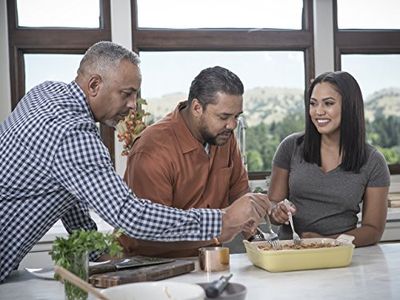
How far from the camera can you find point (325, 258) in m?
1.94

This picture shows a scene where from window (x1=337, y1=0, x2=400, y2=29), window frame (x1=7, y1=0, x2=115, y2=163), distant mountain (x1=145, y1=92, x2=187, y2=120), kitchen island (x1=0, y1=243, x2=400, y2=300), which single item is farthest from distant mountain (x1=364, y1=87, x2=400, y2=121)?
kitchen island (x1=0, y1=243, x2=400, y2=300)

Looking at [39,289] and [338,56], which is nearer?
[39,289]

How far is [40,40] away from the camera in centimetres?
389

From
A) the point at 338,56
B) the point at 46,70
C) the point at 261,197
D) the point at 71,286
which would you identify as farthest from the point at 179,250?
the point at 338,56

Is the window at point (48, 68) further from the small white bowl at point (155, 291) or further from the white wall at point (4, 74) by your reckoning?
the small white bowl at point (155, 291)

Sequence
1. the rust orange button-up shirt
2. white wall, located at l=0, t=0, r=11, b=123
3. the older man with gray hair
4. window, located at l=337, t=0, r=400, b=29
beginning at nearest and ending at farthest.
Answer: the older man with gray hair
the rust orange button-up shirt
white wall, located at l=0, t=0, r=11, b=123
window, located at l=337, t=0, r=400, b=29

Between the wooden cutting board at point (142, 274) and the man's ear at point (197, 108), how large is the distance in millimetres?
652

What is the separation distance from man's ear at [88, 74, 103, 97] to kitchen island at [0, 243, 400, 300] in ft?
1.87

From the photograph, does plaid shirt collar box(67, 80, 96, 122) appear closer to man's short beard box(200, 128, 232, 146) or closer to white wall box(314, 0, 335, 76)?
man's short beard box(200, 128, 232, 146)

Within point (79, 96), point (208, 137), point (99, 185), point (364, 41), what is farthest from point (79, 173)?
point (364, 41)

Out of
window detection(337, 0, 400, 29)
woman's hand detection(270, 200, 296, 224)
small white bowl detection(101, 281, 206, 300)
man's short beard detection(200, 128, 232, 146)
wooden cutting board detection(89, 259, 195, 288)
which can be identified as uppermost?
window detection(337, 0, 400, 29)

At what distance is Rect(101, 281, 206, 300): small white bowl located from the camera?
4.50ft

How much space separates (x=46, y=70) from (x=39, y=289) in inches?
93.5

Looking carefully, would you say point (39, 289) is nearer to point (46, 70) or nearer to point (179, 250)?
point (179, 250)
